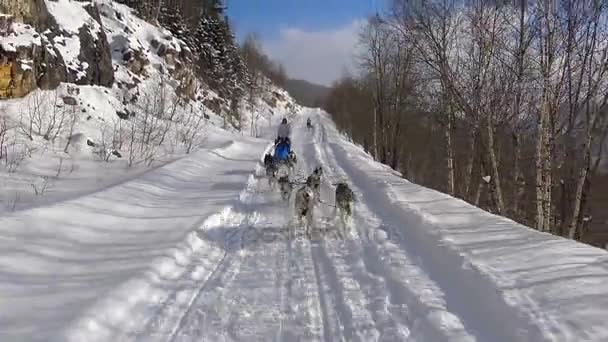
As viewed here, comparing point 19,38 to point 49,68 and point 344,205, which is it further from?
point 344,205

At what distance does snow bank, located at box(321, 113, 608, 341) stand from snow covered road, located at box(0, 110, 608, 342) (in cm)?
2

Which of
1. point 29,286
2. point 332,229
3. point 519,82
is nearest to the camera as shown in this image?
point 29,286

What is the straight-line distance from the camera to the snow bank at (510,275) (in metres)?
4.25

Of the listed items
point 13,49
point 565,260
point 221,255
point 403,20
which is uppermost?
point 403,20

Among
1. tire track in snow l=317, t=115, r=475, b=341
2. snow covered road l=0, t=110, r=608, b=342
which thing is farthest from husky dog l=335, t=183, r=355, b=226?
tire track in snow l=317, t=115, r=475, b=341

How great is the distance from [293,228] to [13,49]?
43.3 feet

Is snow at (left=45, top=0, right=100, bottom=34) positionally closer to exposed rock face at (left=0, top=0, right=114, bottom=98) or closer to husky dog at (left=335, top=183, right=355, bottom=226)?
exposed rock face at (left=0, top=0, right=114, bottom=98)

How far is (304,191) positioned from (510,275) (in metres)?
4.32

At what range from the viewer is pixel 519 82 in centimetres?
1362

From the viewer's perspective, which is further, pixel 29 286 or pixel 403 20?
pixel 403 20

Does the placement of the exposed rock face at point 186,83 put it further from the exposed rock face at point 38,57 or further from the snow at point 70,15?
the exposed rock face at point 38,57

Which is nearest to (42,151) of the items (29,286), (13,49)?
(13,49)

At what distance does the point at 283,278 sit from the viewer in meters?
6.17

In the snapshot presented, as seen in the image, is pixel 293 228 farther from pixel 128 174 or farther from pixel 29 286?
pixel 128 174
